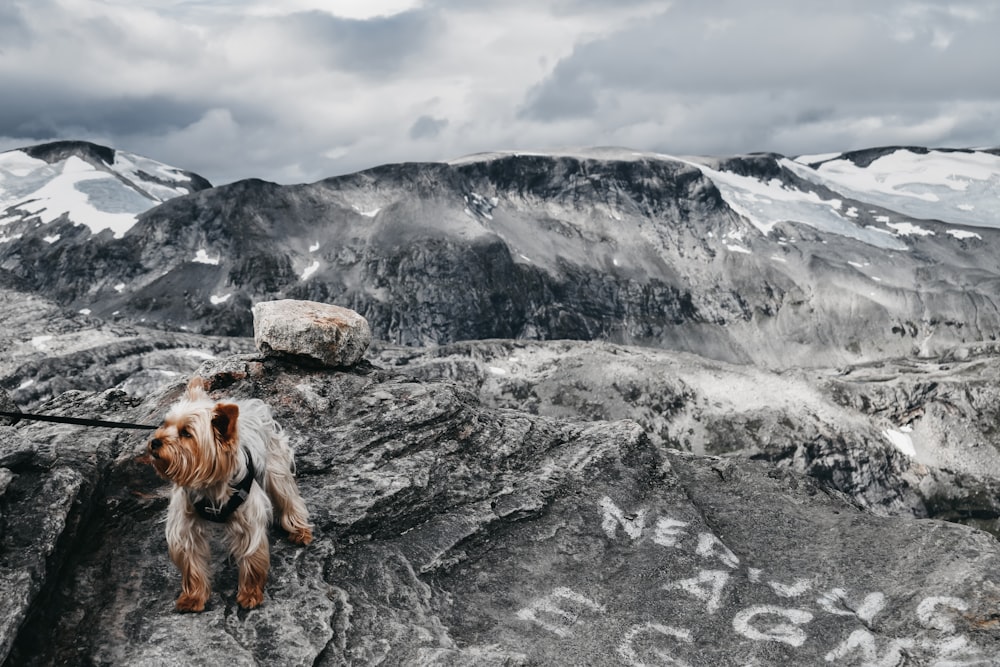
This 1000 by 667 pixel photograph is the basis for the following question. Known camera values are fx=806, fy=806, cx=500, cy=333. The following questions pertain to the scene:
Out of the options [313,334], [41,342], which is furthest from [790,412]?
[41,342]

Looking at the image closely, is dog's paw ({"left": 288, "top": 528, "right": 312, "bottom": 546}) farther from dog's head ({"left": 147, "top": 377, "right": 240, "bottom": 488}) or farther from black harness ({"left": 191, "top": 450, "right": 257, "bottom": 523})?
dog's head ({"left": 147, "top": 377, "right": 240, "bottom": 488})

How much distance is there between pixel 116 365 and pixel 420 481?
17919 centimetres

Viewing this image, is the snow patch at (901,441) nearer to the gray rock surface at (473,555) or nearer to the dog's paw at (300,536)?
the gray rock surface at (473,555)

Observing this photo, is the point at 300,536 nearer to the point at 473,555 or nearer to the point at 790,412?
the point at 473,555

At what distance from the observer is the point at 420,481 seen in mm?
18531

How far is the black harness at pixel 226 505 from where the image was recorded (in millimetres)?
13117

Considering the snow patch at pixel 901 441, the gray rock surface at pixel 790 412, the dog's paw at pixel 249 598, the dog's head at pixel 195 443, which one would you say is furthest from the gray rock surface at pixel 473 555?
the snow patch at pixel 901 441

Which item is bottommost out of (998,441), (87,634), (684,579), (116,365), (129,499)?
(998,441)

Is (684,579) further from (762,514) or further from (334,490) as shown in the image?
(334,490)

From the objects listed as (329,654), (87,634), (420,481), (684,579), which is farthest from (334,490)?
(684,579)

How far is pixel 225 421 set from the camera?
12359 millimetres

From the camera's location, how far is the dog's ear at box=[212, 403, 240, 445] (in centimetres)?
1223

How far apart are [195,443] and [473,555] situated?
733 centimetres

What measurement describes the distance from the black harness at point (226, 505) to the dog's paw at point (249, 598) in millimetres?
1452
